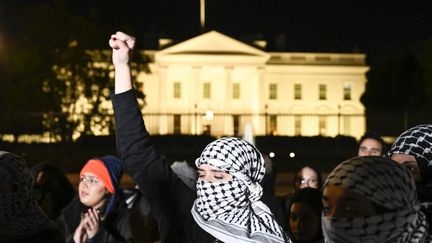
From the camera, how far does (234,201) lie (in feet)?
11.3

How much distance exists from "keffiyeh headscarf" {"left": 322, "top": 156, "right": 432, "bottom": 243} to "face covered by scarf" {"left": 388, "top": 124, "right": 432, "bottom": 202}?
808mm

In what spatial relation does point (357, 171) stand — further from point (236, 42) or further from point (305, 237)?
point (236, 42)

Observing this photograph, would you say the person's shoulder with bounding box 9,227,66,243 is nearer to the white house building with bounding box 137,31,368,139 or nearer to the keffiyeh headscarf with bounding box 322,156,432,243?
the keffiyeh headscarf with bounding box 322,156,432,243

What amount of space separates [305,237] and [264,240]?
1.41 m

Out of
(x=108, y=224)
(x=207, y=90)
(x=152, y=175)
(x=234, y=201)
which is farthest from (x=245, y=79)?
(x=234, y=201)

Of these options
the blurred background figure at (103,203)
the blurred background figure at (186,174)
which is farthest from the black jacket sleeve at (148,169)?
the blurred background figure at (186,174)

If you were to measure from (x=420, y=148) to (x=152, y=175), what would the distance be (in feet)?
4.00

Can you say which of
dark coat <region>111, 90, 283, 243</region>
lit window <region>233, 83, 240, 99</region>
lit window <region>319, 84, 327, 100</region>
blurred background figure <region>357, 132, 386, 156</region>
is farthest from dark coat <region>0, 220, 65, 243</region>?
lit window <region>319, 84, 327, 100</region>

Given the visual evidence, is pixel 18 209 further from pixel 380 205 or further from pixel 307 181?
pixel 307 181

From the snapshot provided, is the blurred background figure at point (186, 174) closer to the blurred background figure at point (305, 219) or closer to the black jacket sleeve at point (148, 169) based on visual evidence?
the blurred background figure at point (305, 219)

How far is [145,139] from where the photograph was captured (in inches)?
143

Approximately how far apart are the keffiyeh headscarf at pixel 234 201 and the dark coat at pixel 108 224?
1438mm

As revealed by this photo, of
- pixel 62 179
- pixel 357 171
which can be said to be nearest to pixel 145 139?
pixel 357 171

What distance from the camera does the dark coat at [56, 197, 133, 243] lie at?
15.9 feet
